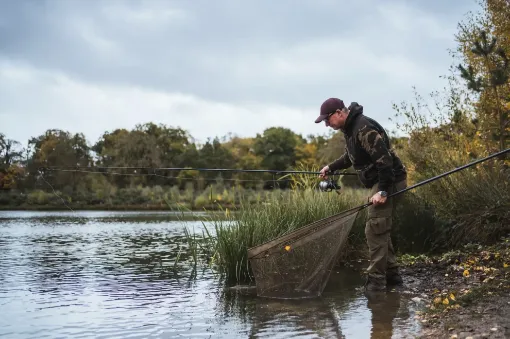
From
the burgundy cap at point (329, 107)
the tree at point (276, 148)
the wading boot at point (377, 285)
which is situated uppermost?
the tree at point (276, 148)

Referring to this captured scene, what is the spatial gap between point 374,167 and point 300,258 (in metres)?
1.41

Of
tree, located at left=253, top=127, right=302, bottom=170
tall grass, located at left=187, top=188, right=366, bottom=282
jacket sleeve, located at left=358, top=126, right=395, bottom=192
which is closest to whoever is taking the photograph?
jacket sleeve, located at left=358, top=126, right=395, bottom=192

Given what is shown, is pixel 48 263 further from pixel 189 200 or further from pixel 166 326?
pixel 189 200

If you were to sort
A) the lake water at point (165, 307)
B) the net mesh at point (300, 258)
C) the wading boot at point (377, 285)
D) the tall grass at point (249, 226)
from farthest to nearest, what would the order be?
the tall grass at point (249, 226) < the wading boot at point (377, 285) < the net mesh at point (300, 258) < the lake water at point (165, 307)

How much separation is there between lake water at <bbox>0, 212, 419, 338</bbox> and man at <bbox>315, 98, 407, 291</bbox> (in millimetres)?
454

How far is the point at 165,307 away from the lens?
6.47 m

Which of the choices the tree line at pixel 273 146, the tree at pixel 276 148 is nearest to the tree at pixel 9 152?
the tree line at pixel 273 146

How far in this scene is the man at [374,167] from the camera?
645cm

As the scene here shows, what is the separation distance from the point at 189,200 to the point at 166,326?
117 feet

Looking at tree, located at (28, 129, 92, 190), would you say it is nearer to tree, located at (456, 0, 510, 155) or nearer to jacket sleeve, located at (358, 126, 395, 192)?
tree, located at (456, 0, 510, 155)

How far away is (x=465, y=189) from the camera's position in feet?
30.5

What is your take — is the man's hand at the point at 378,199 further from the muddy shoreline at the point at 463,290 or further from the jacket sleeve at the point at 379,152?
the muddy shoreline at the point at 463,290

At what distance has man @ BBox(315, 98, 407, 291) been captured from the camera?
254 inches

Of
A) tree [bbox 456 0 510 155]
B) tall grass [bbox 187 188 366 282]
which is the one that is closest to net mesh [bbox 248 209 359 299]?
tall grass [bbox 187 188 366 282]
